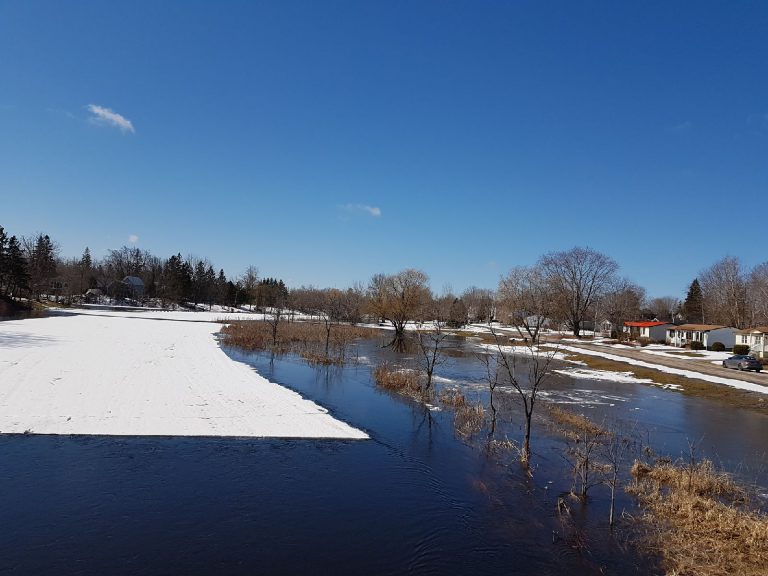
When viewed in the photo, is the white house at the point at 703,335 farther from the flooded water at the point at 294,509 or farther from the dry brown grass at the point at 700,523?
the dry brown grass at the point at 700,523

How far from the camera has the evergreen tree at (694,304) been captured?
9856cm

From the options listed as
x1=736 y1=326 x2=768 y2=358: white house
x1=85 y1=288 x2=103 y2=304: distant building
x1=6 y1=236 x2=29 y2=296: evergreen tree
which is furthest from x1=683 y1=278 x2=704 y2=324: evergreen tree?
x1=85 y1=288 x2=103 y2=304: distant building

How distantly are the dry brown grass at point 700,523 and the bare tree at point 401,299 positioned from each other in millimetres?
40720

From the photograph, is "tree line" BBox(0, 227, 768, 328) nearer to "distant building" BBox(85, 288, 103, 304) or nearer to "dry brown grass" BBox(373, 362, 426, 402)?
"distant building" BBox(85, 288, 103, 304)

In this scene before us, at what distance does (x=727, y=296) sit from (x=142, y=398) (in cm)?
9488

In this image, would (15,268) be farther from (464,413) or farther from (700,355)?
(700,355)

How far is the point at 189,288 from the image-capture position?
105 meters

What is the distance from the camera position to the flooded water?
7.62 metres

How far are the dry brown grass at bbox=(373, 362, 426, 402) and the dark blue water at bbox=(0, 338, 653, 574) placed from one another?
8114 mm

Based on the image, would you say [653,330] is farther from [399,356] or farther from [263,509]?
[263,509]

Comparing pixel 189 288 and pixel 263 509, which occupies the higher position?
pixel 189 288

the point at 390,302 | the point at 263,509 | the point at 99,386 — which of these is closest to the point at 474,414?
the point at 263,509

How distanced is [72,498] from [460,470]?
863 centimetres

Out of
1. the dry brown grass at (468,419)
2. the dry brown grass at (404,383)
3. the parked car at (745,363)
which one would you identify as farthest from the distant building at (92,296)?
the parked car at (745,363)
